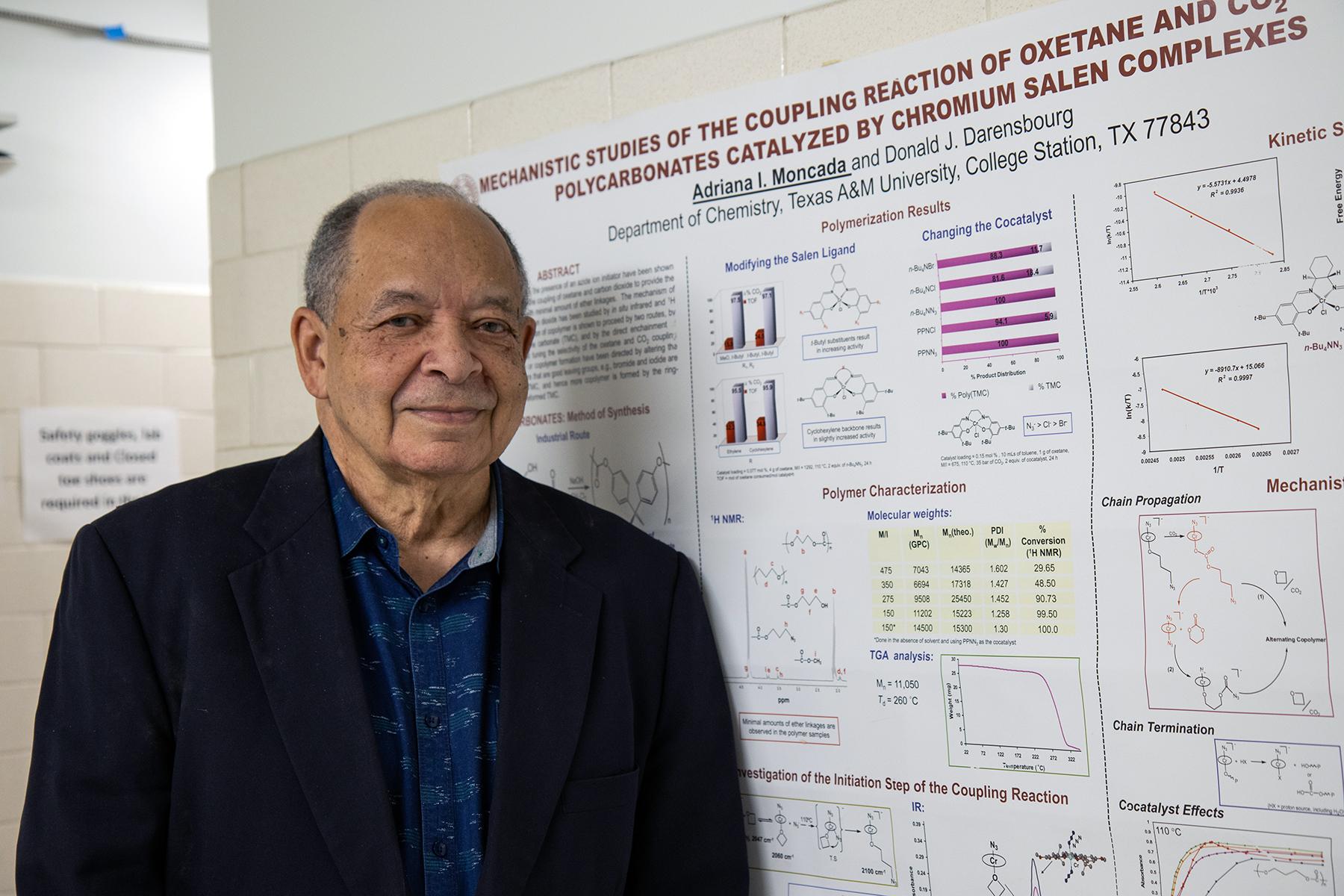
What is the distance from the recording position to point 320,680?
1257 millimetres

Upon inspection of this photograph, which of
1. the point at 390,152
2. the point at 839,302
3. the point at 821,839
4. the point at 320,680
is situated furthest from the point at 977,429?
the point at 390,152

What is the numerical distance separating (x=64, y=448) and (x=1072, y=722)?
294 cm

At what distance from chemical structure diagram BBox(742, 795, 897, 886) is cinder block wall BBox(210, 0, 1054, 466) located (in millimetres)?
1076

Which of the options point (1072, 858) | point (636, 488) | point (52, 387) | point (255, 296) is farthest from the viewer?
point (52, 387)

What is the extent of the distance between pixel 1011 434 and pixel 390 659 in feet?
2.78

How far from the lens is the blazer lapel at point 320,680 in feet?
3.97

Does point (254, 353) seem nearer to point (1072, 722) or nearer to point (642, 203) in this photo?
point (642, 203)

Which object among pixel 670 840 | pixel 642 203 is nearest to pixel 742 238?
pixel 642 203

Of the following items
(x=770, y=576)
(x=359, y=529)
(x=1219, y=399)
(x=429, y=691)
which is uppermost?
(x=1219, y=399)

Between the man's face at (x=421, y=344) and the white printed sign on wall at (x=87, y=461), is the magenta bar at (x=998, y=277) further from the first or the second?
the white printed sign on wall at (x=87, y=461)

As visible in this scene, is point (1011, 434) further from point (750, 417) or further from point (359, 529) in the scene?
point (359, 529)

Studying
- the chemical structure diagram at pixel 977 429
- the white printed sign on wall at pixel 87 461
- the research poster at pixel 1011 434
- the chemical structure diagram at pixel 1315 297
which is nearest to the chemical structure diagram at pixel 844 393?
the research poster at pixel 1011 434

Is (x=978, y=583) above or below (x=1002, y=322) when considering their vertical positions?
below

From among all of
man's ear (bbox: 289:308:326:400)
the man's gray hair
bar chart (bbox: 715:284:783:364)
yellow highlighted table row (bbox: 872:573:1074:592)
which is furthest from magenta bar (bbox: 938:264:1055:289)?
man's ear (bbox: 289:308:326:400)
